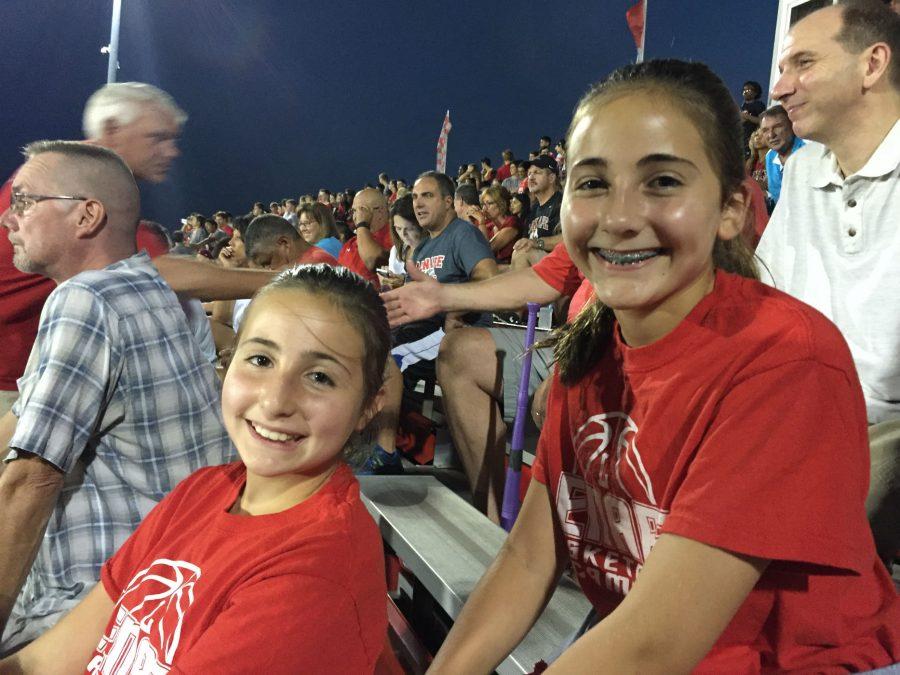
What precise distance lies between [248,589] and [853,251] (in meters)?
1.72

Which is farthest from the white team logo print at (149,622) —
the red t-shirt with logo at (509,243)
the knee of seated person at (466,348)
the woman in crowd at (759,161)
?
the woman in crowd at (759,161)

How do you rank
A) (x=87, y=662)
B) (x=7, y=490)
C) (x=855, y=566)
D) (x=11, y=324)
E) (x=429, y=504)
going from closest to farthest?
(x=855, y=566)
(x=87, y=662)
(x=7, y=490)
(x=429, y=504)
(x=11, y=324)

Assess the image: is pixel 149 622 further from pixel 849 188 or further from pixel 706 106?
pixel 849 188

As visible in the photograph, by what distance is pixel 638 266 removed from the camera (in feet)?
3.56

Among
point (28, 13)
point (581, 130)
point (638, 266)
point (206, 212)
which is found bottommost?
point (206, 212)

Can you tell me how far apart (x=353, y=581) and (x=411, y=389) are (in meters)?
3.22

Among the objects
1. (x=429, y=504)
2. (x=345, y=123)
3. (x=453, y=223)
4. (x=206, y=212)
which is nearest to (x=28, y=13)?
(x=206, y=212)

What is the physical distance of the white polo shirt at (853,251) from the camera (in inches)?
71.9

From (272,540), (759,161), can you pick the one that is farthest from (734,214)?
(759,161)

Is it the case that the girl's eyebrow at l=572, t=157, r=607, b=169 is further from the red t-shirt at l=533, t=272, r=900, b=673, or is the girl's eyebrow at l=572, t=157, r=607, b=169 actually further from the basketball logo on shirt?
the basketball logo on shirt

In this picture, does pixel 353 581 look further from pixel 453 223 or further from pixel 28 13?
pixel 28 13

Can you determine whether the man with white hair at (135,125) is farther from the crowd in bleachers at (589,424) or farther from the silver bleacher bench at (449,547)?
the silver bleacher bench at (449,547)

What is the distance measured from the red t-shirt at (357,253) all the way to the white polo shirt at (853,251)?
4.71 m

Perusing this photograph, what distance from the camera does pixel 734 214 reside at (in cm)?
111
